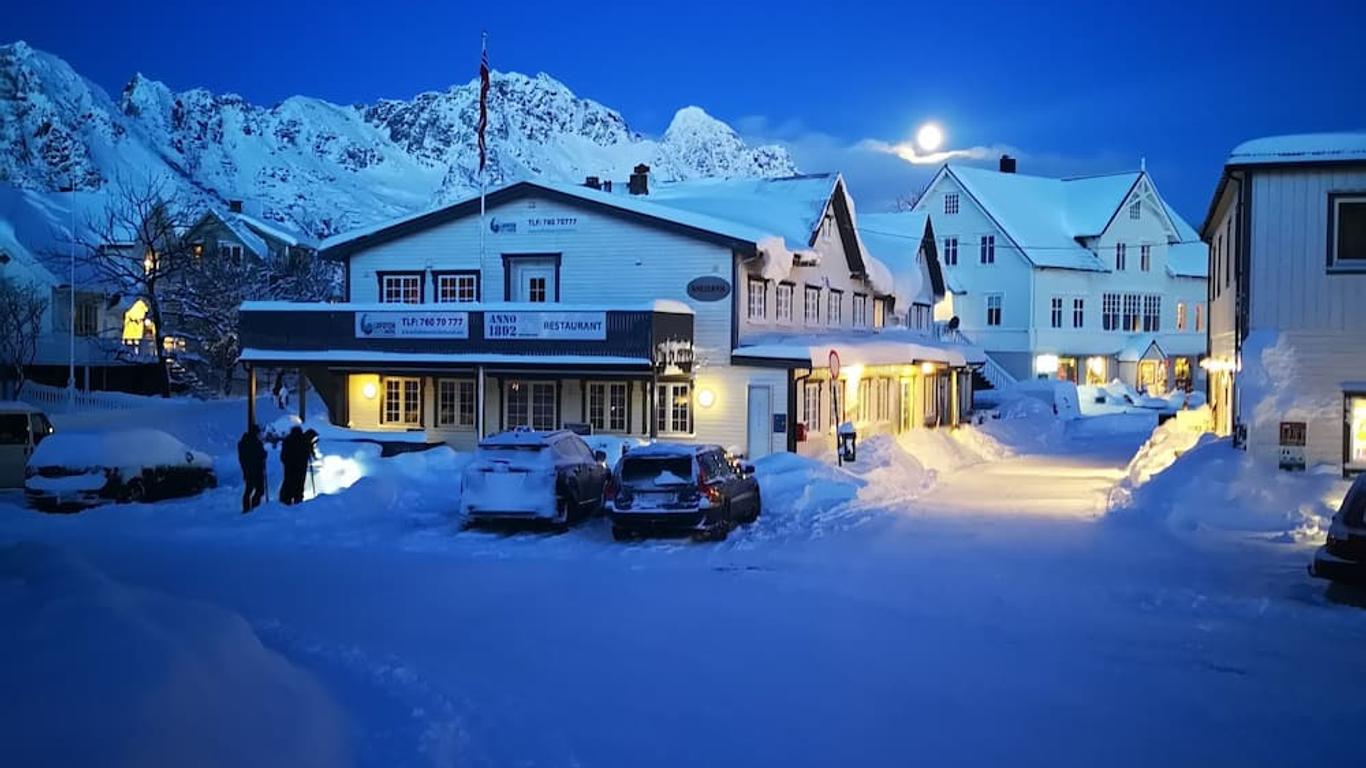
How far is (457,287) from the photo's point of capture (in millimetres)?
32312

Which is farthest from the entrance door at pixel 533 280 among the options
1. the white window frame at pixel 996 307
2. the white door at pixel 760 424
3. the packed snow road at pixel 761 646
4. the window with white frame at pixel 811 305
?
the white window frame at pixel 996 307

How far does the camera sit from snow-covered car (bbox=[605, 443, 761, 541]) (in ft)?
57.8

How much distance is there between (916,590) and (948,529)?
18.4ft

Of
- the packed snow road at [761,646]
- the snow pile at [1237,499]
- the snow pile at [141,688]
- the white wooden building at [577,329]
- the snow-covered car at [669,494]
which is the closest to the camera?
→ the snow pile at [141,688]

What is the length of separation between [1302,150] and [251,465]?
1900cm

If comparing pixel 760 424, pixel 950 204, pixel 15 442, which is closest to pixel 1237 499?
pixel 760 424

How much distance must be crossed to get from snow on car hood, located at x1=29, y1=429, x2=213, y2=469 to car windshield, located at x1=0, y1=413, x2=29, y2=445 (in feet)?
10.5

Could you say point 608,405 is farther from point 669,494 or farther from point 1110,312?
point 1110,312

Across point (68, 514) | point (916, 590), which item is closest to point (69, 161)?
point (68, 514)

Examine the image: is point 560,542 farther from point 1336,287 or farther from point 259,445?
point 1336,287

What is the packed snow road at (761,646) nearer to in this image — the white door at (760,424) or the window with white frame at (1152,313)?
the white door at (760,424)

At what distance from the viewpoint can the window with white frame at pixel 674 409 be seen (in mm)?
29672

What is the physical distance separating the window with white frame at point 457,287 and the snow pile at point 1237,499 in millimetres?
17430

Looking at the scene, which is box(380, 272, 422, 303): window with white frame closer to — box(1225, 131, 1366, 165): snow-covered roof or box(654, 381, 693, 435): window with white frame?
box(654, 381, 693, 435): window with white frame
